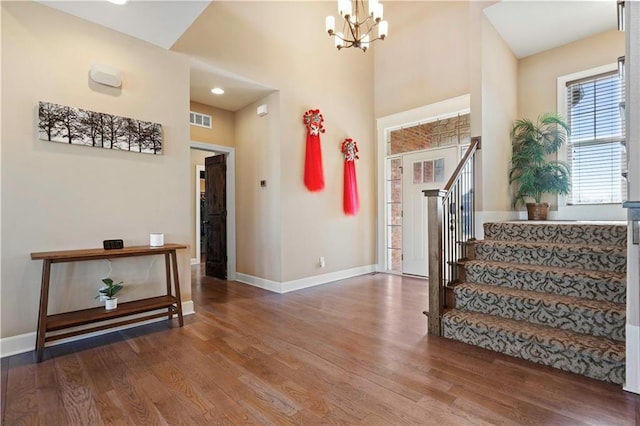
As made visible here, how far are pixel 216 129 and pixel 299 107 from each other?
4.81 ft

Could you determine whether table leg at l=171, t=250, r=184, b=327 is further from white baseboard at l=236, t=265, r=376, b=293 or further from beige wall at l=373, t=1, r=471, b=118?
beige wall at l=373, t=1, r=471, b=118

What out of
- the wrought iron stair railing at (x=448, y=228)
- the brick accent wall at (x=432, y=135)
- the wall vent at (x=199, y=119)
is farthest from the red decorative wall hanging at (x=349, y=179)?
the wall vent at (x=199, y=119)

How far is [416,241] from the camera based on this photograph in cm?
541

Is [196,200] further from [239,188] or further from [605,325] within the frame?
[605,325]

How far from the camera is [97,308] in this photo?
9.52 feet

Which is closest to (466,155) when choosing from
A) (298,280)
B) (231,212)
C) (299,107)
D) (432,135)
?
(432,135)

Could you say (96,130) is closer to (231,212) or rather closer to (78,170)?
(78,170)

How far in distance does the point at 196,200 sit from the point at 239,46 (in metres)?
3.90

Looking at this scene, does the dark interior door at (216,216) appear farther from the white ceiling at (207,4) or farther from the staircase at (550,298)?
the staircase at (550,298)

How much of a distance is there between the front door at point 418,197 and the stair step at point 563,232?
5.76 ft

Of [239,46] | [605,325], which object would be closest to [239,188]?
[239,46]

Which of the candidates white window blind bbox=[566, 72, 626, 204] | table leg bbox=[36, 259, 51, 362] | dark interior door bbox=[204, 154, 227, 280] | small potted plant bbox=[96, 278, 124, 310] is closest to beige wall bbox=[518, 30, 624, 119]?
white window blind bbox=[566, 72, 626, 204]

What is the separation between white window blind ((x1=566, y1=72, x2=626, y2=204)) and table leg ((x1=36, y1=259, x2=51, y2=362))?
19.3 feet

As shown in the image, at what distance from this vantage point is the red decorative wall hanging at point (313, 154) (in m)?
4.78
